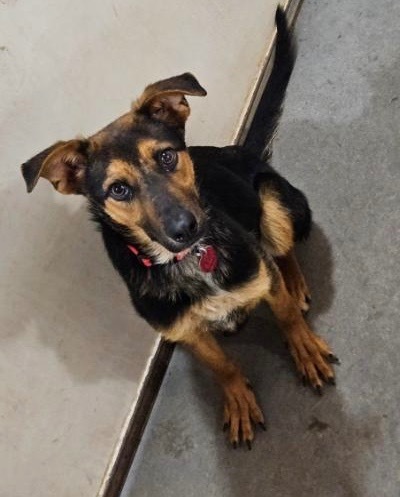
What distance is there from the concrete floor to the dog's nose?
102 centimetres

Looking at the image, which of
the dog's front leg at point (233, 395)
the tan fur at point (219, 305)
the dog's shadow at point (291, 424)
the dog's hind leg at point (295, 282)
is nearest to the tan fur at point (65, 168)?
the tan fur at point (219, 305)

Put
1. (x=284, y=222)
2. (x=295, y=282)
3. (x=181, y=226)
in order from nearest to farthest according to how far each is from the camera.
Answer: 1. (x=181, y=226)
2. (x=284, y=222)
3. (x=295, y=282)

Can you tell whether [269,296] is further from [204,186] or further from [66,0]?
[66,0]

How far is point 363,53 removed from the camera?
3.05 meters

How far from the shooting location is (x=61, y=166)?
1.89m

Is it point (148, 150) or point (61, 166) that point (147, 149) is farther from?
point (61, 166)

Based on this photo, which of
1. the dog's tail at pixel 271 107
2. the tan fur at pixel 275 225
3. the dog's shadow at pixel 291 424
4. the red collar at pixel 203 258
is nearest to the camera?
the red collar at pixel 203 258

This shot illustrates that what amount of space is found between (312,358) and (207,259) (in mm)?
702

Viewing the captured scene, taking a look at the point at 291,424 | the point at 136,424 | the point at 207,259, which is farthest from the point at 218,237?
the point at 136,424

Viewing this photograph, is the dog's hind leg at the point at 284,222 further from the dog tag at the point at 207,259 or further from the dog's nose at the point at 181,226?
the dog's nose at the point at 181,226

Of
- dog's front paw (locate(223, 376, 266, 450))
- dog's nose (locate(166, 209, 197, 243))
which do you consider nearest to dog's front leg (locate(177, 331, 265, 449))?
dog's front paw (locate(223, 376, 266, 450))

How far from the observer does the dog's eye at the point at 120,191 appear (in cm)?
187

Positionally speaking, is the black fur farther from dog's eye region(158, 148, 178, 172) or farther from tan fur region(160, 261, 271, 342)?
dog's eye region(158, 148, 178, 172)

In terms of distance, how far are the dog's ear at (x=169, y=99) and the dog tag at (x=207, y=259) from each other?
17.7 inches
